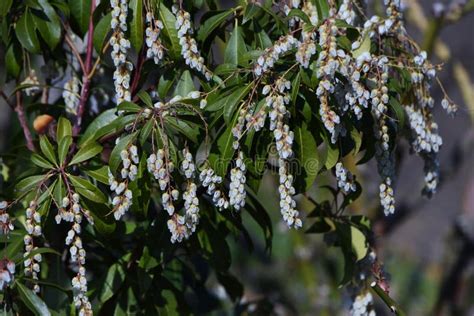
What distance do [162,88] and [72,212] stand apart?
0.36 m

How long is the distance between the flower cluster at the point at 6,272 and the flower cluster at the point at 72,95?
54 cm

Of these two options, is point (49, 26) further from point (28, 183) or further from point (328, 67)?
point (328, 67)

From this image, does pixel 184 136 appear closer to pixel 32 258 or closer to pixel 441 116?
pixel 32 258

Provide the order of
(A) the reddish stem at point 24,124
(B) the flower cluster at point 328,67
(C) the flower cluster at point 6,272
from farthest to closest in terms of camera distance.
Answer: (A) the reddish stem at point 24,124, (C) the flower cluster at point 6,272, (B) the flower cluster at point 328,67

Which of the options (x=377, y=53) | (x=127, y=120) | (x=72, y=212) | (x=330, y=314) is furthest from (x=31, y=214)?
(x=330, y=314)

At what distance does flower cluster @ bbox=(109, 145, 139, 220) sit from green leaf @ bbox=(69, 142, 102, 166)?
99 millimetres

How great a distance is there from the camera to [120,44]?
1799 mm

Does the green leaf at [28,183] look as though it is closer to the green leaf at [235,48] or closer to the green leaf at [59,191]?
the green leaf at [59,191]

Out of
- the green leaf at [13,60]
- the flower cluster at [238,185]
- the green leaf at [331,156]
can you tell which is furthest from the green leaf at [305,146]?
the green leaf at [13,60]

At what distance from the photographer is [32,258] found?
1835mm

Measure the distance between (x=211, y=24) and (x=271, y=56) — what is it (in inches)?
10.5

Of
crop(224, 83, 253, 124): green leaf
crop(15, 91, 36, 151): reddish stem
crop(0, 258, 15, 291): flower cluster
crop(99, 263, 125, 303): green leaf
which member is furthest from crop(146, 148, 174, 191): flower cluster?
crop(15, 91, 36, 151): reddish stem

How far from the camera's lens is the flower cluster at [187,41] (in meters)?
1.79

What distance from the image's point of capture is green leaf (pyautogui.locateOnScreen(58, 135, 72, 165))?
6.11 ft
